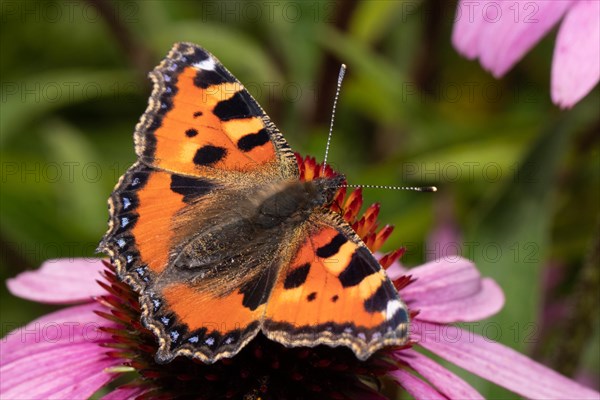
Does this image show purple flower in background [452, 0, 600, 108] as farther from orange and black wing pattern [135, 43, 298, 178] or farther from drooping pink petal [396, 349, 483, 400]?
drooping pink petal [396, 349, 483, 400]

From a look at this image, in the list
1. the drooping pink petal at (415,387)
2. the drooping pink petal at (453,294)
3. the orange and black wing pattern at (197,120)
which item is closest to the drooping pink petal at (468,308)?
the drooping pink petal at (453,294)

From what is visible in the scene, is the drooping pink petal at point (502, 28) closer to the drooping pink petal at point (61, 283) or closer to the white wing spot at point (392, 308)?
the white wing spot at point (392, 308)

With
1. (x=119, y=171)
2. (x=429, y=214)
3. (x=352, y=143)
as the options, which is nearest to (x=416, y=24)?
(x=352, y=143)

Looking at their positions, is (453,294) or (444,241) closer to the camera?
(453,294)

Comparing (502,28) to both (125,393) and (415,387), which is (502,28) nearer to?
(415,387)

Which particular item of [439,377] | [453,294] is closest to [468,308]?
[453,294]

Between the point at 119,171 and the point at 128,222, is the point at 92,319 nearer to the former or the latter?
the point at 128,222
